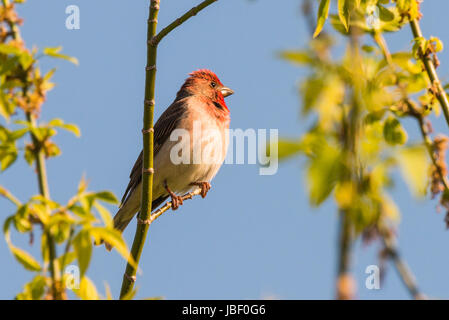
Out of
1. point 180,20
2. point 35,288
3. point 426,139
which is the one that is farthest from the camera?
point 180,20

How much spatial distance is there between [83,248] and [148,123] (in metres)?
1.58

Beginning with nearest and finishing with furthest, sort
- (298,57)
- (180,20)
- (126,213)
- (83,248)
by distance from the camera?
(298,57) < (83,248) < (180,20) < (126,213)

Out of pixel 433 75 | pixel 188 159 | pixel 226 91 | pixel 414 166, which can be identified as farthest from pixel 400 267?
pixel 226 91

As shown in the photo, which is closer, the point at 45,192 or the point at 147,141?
the point at 45,192

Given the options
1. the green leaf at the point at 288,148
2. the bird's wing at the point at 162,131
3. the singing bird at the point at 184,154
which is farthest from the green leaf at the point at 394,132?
the bird's wing at the point at 162,131

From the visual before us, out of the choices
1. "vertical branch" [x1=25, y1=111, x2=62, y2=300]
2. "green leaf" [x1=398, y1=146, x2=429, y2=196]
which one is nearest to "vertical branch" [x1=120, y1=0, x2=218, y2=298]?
"vertical branch" [x1=25, y1=111, x2=62, y2=300]

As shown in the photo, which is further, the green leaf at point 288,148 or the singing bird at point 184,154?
the singing bird at point 184,154

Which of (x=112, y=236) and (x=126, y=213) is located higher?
(x=126, y=213)

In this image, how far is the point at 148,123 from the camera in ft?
14.6

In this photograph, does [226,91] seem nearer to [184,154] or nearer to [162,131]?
[162,131]

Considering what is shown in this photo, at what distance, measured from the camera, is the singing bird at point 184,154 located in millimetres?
8250

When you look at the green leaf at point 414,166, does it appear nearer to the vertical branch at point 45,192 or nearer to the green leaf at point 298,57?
the green leaf at point 298,57

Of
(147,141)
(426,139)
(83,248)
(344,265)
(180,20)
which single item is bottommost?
(344,265)

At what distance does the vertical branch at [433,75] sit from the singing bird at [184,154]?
4.37 m
